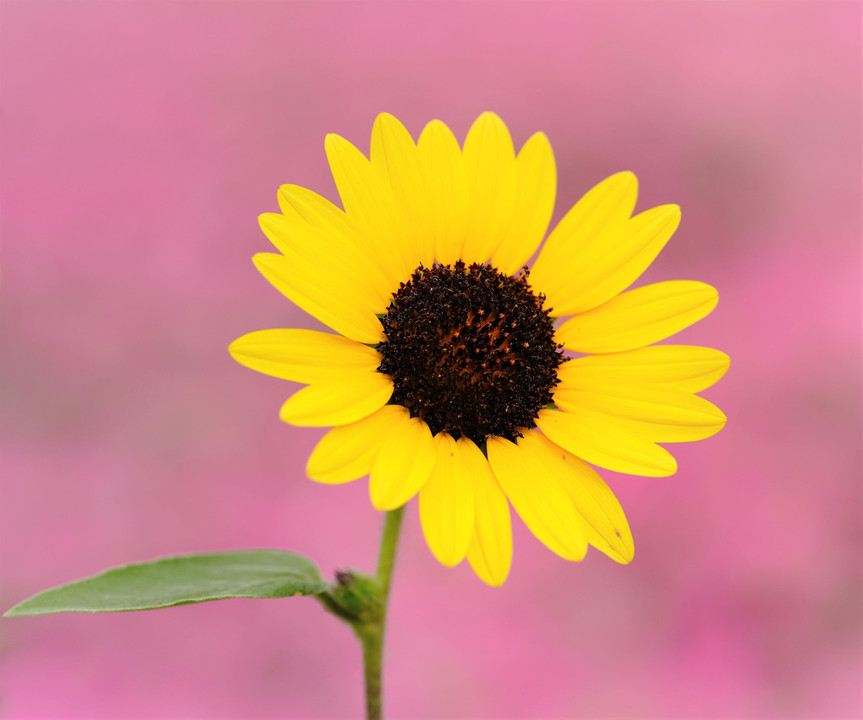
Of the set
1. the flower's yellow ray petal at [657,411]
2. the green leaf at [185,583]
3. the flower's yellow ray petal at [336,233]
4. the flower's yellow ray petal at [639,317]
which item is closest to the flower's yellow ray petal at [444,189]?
the flower's yellow ray petal at [336,233]

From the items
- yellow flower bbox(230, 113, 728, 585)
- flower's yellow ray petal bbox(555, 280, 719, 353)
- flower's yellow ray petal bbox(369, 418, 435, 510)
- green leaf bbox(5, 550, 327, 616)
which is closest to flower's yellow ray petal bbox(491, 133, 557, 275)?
yellow flower bbox(230, 113, 728, 585)

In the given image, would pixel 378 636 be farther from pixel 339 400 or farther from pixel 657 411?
pixel 657 411

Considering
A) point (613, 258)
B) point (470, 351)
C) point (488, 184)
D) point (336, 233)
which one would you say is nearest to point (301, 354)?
point (336, 233)

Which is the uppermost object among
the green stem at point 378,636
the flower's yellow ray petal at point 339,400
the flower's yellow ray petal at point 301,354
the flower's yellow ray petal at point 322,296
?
the flower's yellow ray petal at point 322,296

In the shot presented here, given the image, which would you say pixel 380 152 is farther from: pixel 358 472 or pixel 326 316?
pixel 358 472

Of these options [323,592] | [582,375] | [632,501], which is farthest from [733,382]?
[323,592]

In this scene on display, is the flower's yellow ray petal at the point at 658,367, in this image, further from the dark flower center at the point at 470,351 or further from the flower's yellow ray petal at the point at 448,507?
the flower's yellow ray petal at the point at 448,507
